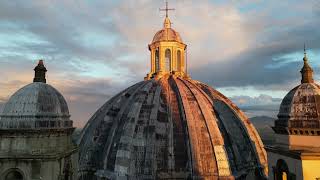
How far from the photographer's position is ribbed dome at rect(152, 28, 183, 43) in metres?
32.3

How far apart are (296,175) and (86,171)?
17.7 metres

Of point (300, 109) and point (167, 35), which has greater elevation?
point (167, 35)

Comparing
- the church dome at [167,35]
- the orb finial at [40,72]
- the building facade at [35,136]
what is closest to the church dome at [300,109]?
the building facade at [35,136]

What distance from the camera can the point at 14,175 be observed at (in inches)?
545

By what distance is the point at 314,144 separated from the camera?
15758mm

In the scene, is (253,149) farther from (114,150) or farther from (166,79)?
(114,150)

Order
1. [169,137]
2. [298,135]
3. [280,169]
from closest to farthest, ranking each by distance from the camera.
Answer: [298,135], [280,169], [169,137]

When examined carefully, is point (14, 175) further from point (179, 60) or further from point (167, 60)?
point (179, 60)

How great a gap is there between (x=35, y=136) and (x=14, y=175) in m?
2.01

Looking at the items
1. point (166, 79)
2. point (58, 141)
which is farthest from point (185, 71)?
point (58, 141)

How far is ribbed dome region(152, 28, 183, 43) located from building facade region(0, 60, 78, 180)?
1847cm

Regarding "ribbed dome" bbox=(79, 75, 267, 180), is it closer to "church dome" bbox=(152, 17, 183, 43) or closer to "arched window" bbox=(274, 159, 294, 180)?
"church dome" bbox=(152, 17, 183, 43)

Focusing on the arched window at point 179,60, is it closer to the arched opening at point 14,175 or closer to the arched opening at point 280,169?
the arched opening at point 280,169

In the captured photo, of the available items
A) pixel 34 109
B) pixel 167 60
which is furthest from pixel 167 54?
pixel 34 109
